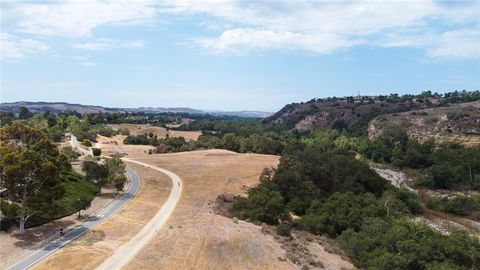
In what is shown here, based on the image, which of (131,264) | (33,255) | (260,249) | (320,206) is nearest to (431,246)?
(260,249)

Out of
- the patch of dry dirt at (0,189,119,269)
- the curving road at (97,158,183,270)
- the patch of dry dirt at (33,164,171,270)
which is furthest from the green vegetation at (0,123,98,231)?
the curving road at (97,158,183,270)

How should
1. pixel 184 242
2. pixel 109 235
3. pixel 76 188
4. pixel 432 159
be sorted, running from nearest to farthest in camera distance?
pixel 184 242
pixel 109 235
pixel 76 188
pixel 432 159

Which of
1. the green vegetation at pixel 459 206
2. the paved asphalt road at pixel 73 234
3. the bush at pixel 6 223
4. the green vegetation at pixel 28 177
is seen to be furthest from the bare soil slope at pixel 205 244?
the green vegetation at pixel 459 206

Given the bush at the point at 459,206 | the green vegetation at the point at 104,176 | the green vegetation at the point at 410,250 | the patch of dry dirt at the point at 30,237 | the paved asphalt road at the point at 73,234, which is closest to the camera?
the paved asphalt road at the point at 73,234

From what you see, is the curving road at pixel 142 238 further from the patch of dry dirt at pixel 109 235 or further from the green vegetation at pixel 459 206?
the green vegetation at pixel 459 206

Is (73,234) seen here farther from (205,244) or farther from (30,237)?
(205,244)

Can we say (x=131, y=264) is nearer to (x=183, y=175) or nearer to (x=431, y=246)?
(x=431, y=246)

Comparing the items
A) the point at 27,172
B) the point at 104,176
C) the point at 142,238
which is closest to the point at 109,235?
the point at 142,238
